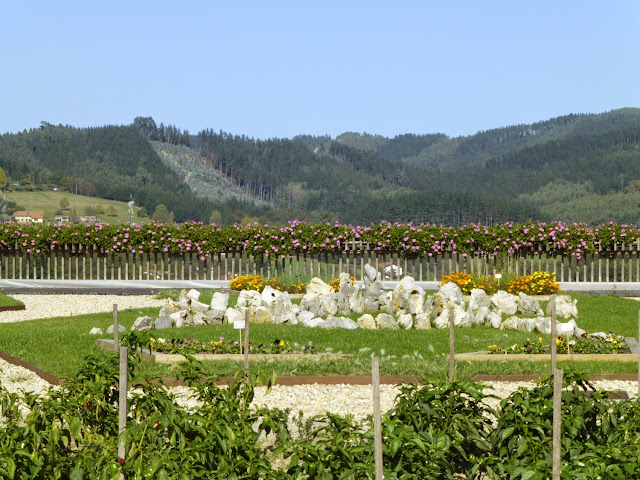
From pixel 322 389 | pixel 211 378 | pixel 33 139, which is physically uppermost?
pixel 33 139

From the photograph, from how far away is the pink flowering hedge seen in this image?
2239cm

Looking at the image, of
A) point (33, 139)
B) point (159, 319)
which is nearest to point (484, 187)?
point (33, 139)

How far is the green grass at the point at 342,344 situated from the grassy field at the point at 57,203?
110 meters

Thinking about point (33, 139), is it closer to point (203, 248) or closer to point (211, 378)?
point (203, 248)

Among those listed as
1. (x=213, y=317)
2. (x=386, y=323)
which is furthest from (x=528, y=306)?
(x=213, y=317)

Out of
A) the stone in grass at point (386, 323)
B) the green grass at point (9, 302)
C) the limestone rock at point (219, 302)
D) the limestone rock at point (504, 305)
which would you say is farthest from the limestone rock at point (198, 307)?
the limestone rock at point (504, 305)

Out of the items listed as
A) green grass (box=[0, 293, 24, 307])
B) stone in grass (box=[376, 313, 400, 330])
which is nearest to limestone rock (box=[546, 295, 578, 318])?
stone in grass (box=[376, 313, 400, 330])

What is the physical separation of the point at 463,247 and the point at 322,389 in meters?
14.9

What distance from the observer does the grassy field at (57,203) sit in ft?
404

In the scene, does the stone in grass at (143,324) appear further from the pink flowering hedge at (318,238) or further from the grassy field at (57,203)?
the grassy field at (57,203)

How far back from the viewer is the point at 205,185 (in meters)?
178

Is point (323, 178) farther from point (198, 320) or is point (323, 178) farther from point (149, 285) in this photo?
point (198, 320)

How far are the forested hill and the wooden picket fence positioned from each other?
286 feet

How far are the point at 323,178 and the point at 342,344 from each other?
528ft
